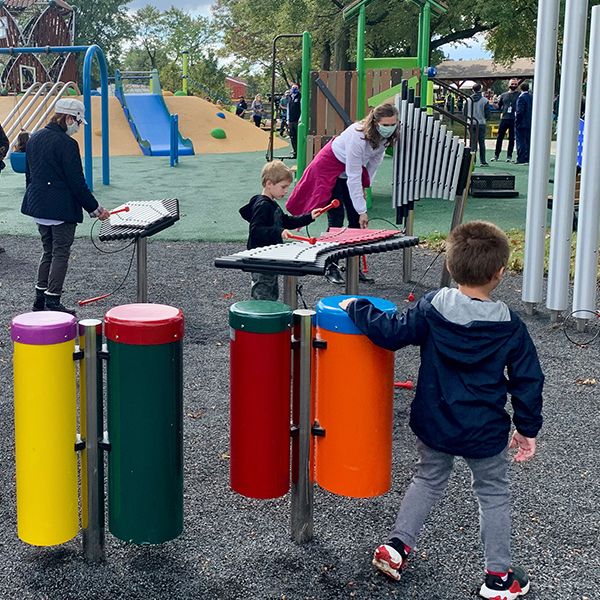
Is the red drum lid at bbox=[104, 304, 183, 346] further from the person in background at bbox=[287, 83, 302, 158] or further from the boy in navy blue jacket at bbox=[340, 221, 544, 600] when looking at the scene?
the person in background at bbox=[287, 83, 302, 158]

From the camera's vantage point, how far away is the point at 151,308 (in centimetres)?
340

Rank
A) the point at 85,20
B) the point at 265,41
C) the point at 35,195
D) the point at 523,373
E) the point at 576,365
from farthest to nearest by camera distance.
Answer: the point at 85,20 < the point at 265,41 < the point at 35,195 < the point at 576,365 < the point at 523,373

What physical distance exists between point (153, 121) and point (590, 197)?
75.2 feet

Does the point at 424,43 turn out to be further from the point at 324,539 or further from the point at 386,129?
the point at 324,539

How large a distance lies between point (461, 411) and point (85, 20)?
254ft

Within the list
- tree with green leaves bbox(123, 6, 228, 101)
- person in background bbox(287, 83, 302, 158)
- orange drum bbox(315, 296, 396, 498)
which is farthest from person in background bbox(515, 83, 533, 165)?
tree with green leaves bbox(123, 6, 228, 101)

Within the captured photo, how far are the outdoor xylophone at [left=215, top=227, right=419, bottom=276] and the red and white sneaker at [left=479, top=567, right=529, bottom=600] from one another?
1.53 meters

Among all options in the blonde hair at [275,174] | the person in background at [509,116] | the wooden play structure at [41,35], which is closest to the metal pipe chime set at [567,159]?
the blonde hair at [275,174]

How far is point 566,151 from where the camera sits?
6.84m

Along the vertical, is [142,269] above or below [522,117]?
below

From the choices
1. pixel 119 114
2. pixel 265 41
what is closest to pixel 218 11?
pixel 265 41

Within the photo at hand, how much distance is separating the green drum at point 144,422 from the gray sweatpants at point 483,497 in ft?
3.02

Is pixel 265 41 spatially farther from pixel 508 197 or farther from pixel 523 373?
pixel 523 373

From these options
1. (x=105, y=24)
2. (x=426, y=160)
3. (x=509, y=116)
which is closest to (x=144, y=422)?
(x=426, y=160)
